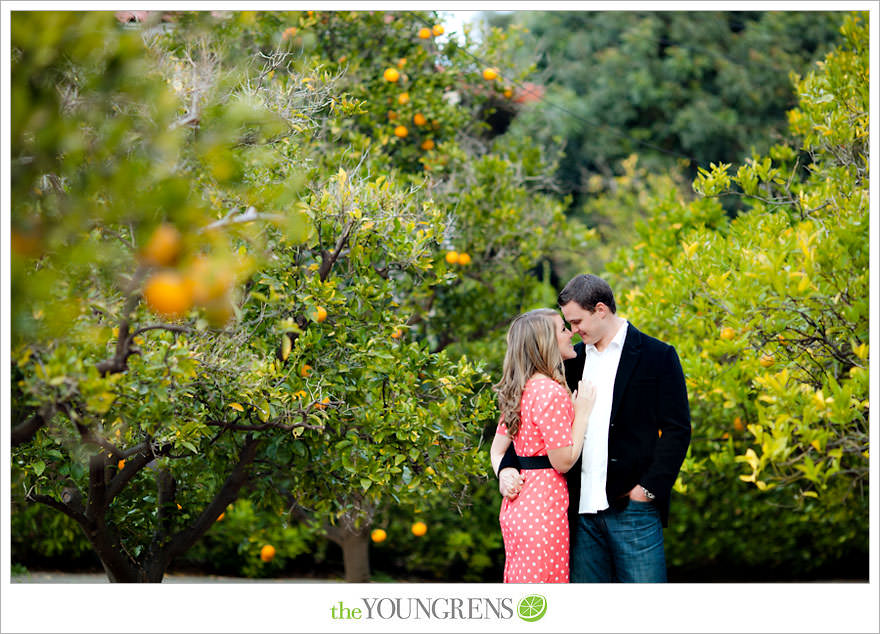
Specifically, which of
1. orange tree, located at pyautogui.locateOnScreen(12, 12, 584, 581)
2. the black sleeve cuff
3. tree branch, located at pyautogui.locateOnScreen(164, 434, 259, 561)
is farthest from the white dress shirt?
tree branch, located at pyautogui.locateOnScreen(164, 434, 259, 561)

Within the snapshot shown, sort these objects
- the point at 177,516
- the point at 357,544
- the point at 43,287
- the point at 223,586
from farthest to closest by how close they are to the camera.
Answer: the point at 357,544 → the point at 177,516 → the point at 223,586 → the point at 43,287

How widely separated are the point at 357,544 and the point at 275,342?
2874mm

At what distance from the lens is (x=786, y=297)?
105 inches

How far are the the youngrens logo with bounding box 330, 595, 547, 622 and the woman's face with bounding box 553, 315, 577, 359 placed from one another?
0.84 m

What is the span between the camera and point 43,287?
204 centimetres

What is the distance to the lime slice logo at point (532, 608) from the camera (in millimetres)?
2713

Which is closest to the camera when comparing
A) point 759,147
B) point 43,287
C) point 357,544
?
point 43,287

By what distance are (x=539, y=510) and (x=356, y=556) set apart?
3025mm

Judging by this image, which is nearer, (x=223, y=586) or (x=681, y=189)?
(x=223, y=586)

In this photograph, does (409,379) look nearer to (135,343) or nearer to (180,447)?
(180,447)

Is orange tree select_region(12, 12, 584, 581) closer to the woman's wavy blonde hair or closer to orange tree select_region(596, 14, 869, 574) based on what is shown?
the woman's wavy blonde hair

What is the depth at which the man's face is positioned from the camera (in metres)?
2.92

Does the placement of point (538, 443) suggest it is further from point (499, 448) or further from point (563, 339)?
point (563, 339)

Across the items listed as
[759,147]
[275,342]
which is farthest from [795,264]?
[759,147]
